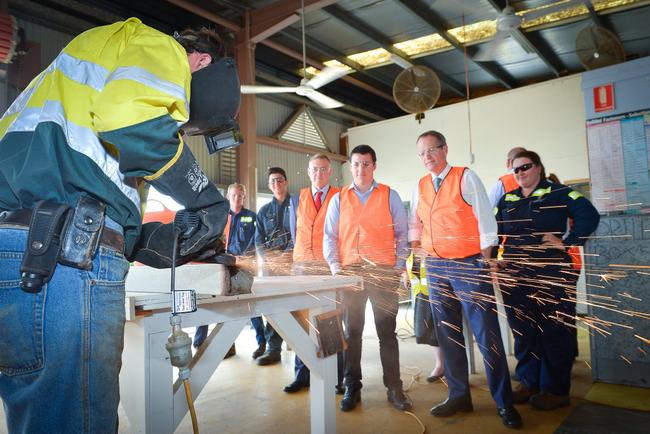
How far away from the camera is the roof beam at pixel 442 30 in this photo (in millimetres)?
7488

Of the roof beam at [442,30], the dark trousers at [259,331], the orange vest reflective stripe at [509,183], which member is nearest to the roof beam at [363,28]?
the roof beam at [442,30]

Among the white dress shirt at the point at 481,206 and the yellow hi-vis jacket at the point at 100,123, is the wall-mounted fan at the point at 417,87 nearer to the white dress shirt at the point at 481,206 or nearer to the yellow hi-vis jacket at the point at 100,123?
the white dress shirt at the point at 481,206

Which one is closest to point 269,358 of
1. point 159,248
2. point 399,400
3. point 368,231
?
point 399,400

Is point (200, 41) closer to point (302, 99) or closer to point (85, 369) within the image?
point (85, 369)

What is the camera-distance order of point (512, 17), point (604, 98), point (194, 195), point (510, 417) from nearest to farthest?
point (194, 195) → point (510, 417) → point (604, 98) → point (512, 17)

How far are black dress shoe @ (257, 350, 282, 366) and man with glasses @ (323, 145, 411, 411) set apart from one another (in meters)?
1.46

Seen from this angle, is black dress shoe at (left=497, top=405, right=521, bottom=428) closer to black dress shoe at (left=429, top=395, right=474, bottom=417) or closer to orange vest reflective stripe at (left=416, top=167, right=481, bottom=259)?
black dress shoe at (left=429, top=395, right=474, bottom=417)

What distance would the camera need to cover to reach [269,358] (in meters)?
4.66

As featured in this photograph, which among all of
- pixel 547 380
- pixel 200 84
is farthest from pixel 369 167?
pixel 200 84

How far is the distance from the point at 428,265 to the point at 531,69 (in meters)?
8.68

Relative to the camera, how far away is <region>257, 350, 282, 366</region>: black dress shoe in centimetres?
462

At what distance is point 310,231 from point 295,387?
1375mm

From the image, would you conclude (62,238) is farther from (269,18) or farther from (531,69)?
(531,69)

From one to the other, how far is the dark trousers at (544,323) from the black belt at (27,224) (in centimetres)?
295
